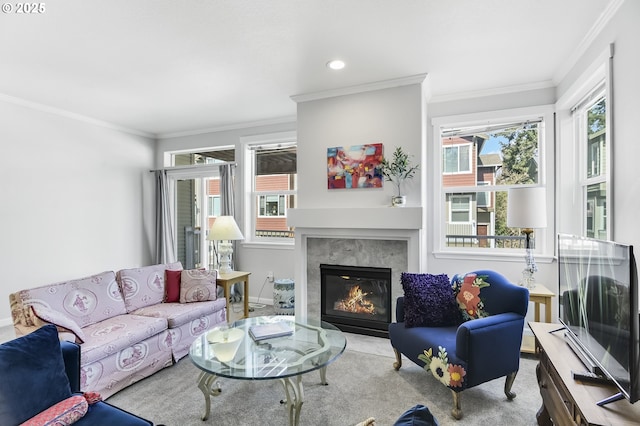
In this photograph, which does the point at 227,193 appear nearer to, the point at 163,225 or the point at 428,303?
the point at 163,225

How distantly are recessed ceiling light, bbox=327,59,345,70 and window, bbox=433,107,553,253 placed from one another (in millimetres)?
1401

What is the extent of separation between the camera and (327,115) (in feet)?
12.0

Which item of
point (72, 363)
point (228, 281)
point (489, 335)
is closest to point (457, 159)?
point (489, 335)

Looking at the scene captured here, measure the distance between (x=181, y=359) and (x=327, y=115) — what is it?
111 inches

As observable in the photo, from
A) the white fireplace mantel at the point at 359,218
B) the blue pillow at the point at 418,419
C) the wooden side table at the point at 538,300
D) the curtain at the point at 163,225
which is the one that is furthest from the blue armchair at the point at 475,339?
the curtain at the point at 163,225

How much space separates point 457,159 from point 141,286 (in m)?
3.67

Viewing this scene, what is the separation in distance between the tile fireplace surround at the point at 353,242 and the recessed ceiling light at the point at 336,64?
138 cm

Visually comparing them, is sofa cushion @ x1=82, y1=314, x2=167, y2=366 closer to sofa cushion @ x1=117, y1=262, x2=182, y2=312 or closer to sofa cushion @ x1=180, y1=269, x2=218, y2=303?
sofa cushion @ x1=117, y1=262, x2=182, y2=312

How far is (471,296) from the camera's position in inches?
101

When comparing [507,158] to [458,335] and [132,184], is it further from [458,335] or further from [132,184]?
[132,184]

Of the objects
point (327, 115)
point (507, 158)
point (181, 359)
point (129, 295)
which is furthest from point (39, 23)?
point (507, 158)

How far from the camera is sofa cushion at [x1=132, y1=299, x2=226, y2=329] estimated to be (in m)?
2.89

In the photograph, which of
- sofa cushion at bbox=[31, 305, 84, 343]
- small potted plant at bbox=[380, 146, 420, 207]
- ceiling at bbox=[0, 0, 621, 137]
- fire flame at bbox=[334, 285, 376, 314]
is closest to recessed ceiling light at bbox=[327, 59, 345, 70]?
ceiling at bbox=[0, 0, 621, 137]

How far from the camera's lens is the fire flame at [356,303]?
11.6ft
